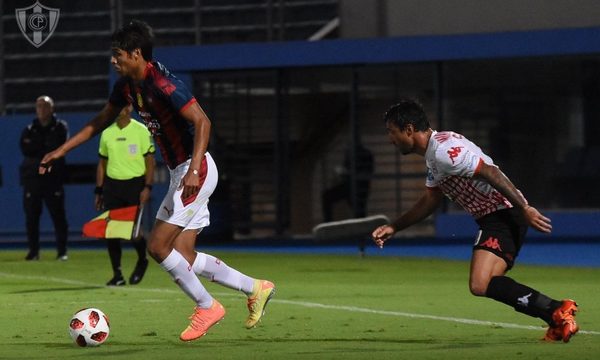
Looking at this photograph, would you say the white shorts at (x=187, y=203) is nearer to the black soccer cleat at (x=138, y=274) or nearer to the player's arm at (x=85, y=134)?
the player's arm at (x=85, y=134)

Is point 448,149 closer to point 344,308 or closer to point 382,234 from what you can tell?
point 382,234

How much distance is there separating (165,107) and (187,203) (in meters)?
0.66

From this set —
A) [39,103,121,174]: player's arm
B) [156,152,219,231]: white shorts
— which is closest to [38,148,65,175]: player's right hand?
[39,103,121,174]: player's arm

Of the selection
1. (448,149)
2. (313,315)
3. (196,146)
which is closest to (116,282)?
(313,315)

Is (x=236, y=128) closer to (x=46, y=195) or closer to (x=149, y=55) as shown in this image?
(x=46, y=195)

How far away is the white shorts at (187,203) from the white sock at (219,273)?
27 cm

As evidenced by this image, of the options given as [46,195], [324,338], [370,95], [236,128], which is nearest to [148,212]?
[236,128]

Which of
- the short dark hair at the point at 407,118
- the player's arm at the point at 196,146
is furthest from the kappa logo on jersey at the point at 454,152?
the player's arm at the point at 196,146

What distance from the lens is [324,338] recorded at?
10516 millimetres

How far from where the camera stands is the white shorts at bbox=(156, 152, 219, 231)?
34.0 feet

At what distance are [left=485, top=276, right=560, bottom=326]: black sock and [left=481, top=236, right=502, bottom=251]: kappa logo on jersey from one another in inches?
8.2

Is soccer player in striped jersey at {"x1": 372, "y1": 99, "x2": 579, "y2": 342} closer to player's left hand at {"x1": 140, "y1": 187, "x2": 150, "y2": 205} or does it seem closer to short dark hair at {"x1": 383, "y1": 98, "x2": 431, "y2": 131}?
short dark hair at {"x1": 383, "y1": 98, "x2": 431, "y2": 131}

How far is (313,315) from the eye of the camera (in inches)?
494

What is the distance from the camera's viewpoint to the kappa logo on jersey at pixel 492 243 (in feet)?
32.6
